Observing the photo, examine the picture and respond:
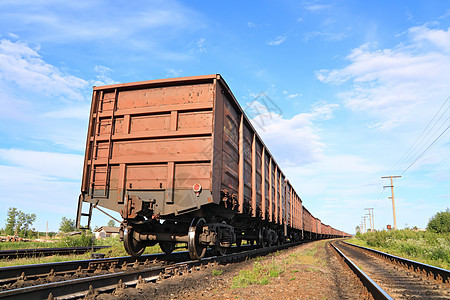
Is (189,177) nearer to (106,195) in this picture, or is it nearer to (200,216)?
(200,216)

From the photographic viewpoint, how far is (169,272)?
6.73 meters

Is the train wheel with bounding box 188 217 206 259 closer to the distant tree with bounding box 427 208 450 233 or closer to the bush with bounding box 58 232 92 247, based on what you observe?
the bush with bounding box 58 232 92 247

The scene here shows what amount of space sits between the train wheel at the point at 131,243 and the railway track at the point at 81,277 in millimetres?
226

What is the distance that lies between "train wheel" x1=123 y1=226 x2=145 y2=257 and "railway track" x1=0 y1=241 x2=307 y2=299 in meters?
0.23

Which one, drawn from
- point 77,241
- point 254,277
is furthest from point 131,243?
point 77,241

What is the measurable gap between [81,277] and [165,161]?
326cm

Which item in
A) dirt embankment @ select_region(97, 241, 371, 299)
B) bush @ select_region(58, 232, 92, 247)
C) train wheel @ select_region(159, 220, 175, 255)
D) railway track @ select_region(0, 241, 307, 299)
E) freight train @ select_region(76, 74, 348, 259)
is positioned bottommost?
bush @ select_region(58, 232, 92, 247)

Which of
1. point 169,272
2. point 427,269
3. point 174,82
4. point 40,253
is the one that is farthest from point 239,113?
point 40,253

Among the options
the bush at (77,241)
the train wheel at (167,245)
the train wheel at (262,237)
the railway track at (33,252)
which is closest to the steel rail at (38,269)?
the train wheel at (167,245)

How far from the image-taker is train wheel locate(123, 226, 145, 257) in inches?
322

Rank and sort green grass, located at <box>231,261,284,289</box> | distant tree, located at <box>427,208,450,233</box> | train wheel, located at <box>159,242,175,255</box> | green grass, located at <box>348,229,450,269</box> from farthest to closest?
1. distant tree, located at <box>427,208,450,233</box>
2. green grass, located at <box>348,229,450,269</box>
3. train wheel, located at <box>159,242,175,255</box>
4. green grass, located at <box>231,261,284,289</box>

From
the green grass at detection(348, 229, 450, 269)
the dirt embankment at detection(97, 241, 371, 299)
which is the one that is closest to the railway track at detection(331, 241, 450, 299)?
the dirt embankment at detection(97, 241, 371, 299)

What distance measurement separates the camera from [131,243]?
835cm

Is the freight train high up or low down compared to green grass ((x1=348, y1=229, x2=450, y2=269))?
up
